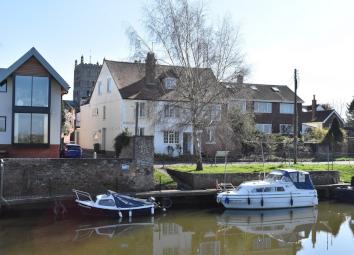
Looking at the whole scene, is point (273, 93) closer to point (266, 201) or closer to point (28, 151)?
point (266, 201)

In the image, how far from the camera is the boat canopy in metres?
30.0

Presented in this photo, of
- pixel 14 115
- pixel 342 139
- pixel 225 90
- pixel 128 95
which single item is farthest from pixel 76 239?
pixel 342 139

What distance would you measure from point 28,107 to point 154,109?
334 inches

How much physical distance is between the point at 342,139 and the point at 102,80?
2689 centimetres

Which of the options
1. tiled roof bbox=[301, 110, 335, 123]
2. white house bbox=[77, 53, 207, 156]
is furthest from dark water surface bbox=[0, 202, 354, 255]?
tiled roof bbox=[301, 110, 335, 123]

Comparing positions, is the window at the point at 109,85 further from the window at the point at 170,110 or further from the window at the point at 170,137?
the window at the point at 170,110

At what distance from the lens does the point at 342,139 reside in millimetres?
52625

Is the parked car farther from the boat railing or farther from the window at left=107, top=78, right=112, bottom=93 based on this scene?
the window at left=107, top=78, right=112, bottom=93

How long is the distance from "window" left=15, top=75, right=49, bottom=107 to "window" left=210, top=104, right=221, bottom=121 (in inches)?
440

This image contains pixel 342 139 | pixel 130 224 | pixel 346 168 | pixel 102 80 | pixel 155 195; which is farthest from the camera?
pixel 342 139

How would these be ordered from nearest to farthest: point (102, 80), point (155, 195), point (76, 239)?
1. point (76, 239)
2. point (155, 195)
3. point (102, 80)

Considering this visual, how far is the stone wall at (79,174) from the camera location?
25625 mm

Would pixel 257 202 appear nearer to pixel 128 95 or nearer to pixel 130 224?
pixel 130 224

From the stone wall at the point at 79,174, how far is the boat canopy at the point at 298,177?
8.42 m
